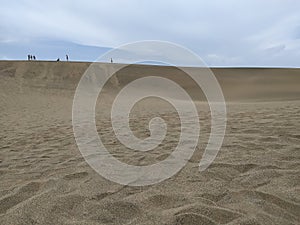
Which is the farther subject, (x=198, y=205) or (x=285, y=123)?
(x=285, y=123)

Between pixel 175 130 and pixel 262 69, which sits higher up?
pixel 262 69

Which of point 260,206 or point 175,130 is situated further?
point 175,130

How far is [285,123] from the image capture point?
5.27 m

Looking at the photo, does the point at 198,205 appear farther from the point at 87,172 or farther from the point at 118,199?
the point at 87,172

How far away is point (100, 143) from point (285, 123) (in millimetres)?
3339

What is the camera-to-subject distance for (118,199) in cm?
254

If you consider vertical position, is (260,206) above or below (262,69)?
below

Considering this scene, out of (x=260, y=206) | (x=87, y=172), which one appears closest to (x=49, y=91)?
(x=87, y=172)

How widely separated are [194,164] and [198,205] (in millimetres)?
1133

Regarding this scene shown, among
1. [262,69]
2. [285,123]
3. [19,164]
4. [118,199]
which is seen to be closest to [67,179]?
[118,199]

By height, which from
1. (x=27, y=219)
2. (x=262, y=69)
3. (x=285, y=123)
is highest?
(x=262, y=69)

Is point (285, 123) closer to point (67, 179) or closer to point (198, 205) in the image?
point (198, 205)

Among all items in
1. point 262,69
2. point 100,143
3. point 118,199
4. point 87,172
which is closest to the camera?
point 118,199

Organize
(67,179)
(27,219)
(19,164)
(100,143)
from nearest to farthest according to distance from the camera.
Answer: (27,219) → (67,179) → (19,164) → (100,143)
